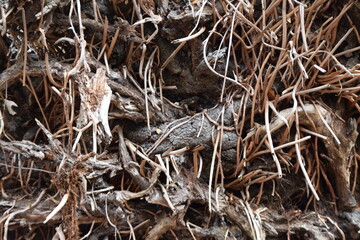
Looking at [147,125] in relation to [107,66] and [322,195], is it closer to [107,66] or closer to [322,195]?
[107,66]

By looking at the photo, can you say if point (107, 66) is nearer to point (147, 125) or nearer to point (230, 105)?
point (147, 125)

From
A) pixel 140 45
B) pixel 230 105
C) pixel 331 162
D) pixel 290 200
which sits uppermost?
pixel 140 45

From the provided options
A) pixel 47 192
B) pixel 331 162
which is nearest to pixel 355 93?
pixel 331 162

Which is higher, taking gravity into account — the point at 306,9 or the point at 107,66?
the point at 306,9

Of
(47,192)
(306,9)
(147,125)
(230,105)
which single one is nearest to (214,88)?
(230,105)

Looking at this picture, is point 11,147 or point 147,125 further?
point 147,125

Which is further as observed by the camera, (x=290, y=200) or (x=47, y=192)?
(x=290, y=200)
